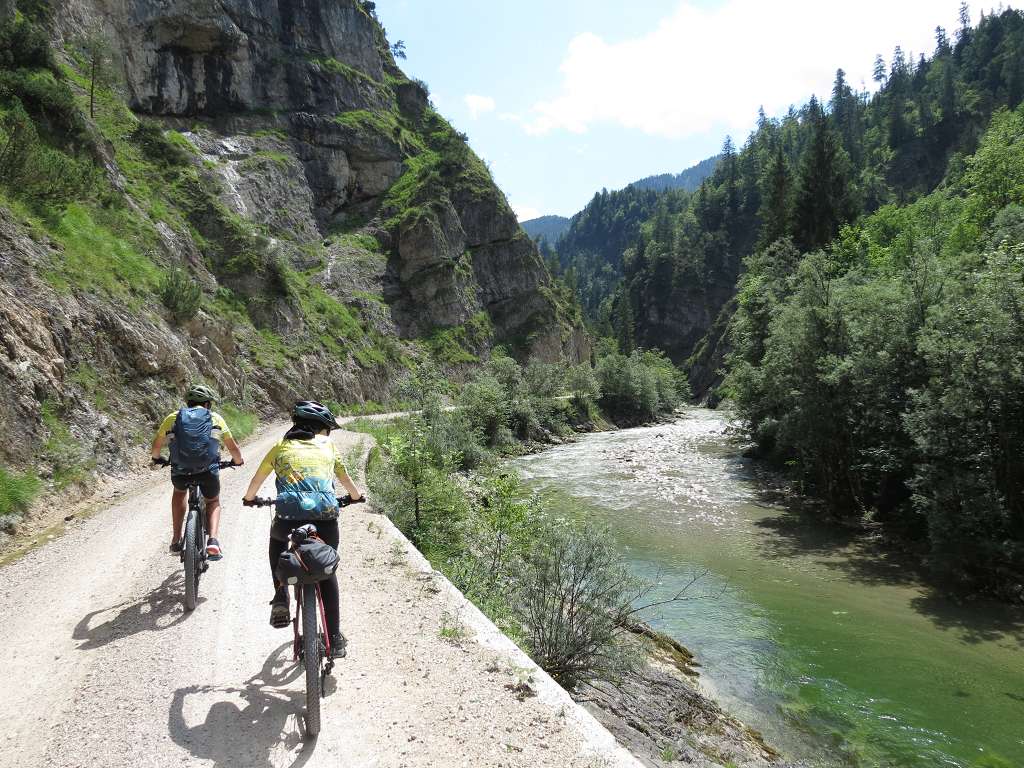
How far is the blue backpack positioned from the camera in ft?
19.9

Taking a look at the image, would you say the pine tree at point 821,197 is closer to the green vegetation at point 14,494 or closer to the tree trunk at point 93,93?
the tree trunk at point 93,93

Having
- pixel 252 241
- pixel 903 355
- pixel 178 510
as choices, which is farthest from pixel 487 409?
pixel 178 510

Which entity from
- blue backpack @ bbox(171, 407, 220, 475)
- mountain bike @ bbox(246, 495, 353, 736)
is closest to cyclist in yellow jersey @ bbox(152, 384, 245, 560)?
blue backpack @ bbox(171, 407, 220, 475)

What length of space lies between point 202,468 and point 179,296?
55.8ft

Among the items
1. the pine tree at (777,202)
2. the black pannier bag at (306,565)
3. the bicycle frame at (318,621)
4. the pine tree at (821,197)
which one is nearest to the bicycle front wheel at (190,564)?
the bicycle frame at (318,621)

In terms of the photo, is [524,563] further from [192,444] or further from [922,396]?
[922,396]

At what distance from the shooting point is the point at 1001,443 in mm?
12461

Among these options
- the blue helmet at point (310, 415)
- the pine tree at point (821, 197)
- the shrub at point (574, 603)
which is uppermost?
the pine tree at point (821, 197)

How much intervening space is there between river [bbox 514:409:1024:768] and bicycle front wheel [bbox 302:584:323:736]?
705 cm

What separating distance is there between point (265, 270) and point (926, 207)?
47.3 m

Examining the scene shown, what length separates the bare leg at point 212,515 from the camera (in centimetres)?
623

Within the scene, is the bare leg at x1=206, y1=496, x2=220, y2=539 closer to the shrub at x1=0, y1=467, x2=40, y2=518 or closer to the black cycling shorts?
the black cycling shorts

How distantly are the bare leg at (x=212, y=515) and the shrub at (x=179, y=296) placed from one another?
663 inches

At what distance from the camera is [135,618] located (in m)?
5.60
